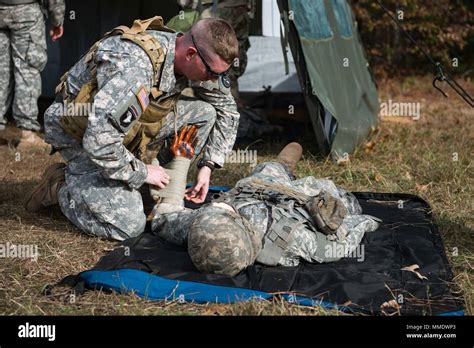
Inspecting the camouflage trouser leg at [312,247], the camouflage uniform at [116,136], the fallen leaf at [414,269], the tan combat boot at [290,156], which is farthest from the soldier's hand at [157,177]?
the fallen leaf at [414,269]

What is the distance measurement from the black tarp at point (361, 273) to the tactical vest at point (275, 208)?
0.33ft

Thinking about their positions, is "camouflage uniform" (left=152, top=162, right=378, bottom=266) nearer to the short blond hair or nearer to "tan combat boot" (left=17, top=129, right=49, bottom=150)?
the short blond hair

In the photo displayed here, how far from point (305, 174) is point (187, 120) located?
4.57 feet

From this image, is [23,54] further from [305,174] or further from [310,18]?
[305,174]

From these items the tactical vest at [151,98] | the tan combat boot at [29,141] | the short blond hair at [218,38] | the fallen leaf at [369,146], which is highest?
the short blond hair at [218,38]

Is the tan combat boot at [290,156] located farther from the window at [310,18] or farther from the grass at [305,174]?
the window at [310,18]

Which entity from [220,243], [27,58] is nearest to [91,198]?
[220,243]

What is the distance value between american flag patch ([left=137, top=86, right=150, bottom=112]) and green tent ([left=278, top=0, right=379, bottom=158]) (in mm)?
2114

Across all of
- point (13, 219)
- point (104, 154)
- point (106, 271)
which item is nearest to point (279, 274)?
point (106, 271)

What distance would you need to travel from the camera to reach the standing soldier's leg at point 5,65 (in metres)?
6.69

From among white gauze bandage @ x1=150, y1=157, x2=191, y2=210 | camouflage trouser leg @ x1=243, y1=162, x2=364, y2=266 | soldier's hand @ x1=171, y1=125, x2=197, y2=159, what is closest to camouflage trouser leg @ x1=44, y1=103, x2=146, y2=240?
white gauze bandage @ x1=150, y1=157, x2=191, y2=210

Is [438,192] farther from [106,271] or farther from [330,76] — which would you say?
[106,271]

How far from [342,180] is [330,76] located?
102cm

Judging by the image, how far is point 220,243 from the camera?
12.1 feet
